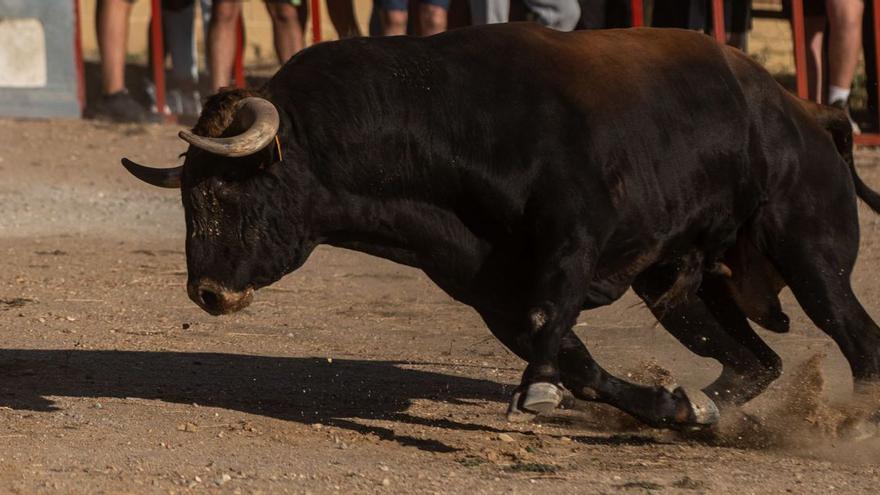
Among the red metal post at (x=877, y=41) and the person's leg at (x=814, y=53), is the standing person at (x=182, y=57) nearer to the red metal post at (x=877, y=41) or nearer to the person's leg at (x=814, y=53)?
the person's leg at (x=814, y=53)

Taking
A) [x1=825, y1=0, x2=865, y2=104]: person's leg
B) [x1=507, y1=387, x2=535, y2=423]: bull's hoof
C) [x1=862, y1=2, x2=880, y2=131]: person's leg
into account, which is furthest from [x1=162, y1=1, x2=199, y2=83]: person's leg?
[x1=507, y1=387, x2=535, y2=423]: bull's hoof

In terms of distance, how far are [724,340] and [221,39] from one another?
6.98 m

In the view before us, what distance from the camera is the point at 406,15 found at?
41.4 feet

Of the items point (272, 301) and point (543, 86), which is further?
point (272, 301)

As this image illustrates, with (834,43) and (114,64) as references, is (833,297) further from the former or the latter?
(114,64)

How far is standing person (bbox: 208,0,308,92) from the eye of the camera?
43.8 ft

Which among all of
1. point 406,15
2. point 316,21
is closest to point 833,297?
point 406,15

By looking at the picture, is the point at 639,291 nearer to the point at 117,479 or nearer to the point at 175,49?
the point at 117,479

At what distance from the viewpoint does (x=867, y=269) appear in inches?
391

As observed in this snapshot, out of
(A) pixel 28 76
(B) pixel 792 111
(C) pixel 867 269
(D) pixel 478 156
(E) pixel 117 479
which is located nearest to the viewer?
(E) pixel 117 479

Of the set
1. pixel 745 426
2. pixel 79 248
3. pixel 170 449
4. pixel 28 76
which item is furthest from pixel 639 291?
pixel 28 76

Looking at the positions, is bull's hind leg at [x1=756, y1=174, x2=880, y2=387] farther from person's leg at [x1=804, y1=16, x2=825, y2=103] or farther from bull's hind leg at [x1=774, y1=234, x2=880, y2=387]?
person's leg at [x1=804, y1=16, x2=825, y2=103]

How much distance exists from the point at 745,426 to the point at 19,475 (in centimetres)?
267

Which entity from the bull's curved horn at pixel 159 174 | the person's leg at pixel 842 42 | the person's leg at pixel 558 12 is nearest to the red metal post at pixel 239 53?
the person's leg at pixel 558 12
